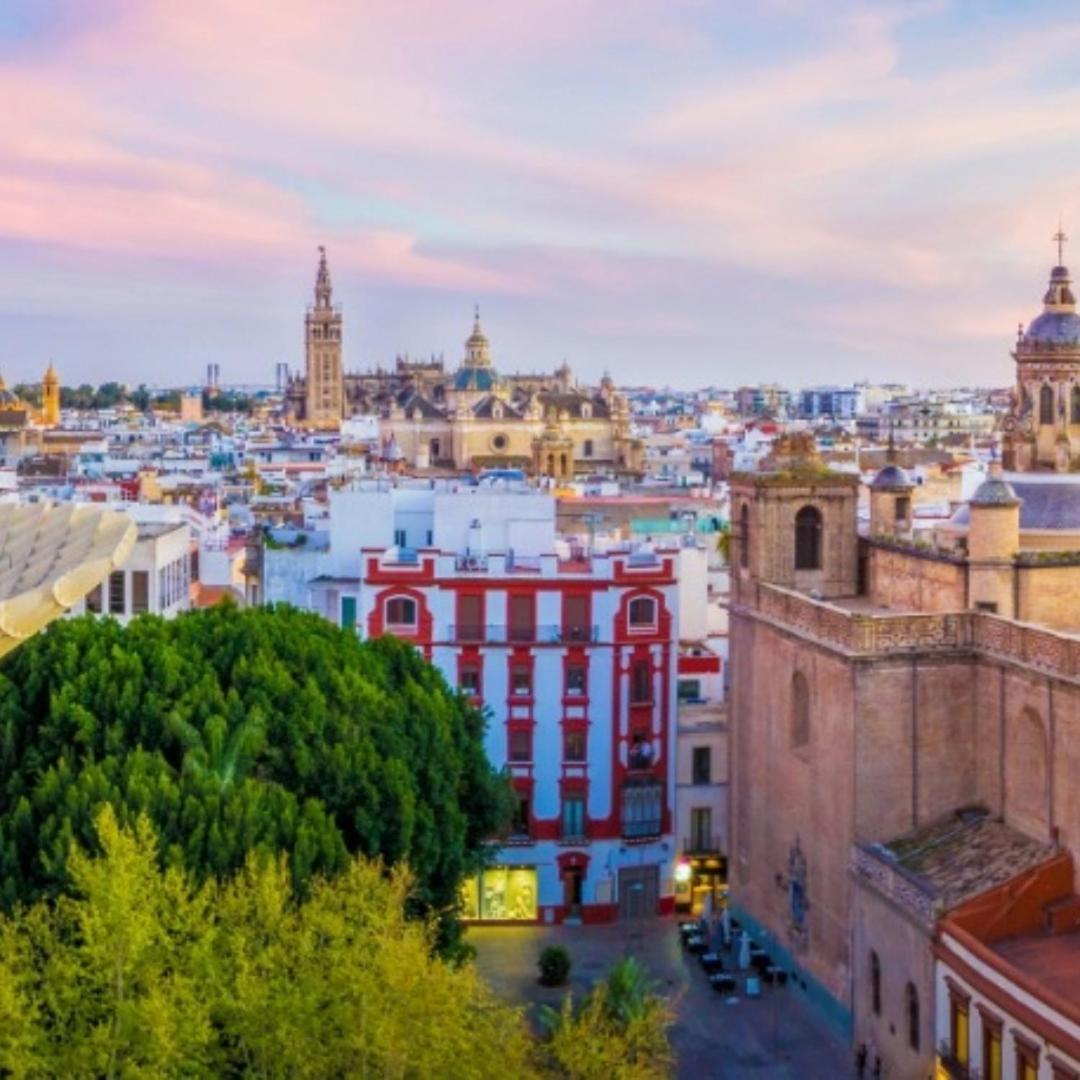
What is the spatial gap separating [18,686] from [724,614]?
23863 millimetres

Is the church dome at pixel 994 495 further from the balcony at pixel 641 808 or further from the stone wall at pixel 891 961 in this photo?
the balcony at pixel 641 808

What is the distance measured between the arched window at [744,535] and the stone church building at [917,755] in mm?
68

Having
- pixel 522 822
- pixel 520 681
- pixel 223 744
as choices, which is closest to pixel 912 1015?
pixel 223 744

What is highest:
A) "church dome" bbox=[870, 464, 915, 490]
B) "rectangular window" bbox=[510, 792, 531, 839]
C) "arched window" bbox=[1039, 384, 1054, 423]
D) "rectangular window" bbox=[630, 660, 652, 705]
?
"arched window" bbox=[1039, 384, 1054, 423]

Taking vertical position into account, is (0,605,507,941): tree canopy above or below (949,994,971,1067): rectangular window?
above

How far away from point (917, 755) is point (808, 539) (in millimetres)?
7669

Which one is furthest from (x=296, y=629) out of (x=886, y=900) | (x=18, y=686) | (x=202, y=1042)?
(x=202, y=1042)

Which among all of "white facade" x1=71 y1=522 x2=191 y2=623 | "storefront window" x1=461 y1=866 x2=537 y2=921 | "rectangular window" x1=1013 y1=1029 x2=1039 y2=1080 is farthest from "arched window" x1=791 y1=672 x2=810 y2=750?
"white facade" x1=71 y1=522 x2=191 y2=623

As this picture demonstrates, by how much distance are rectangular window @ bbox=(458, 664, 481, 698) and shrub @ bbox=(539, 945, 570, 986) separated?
21.7 ft

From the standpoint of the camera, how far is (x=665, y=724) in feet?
135

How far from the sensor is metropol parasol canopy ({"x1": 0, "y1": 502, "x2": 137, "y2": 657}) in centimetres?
1664

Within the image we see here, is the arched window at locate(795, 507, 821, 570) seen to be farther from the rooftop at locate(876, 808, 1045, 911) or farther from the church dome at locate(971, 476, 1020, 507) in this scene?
the rooftop at locate(876, 808, 1045, 911)

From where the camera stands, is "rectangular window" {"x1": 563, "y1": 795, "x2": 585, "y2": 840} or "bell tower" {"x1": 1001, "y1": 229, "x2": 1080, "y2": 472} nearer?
"bell tower" {"x1": 1001, "y1": 229, "x2": 1080, "y2": 472}

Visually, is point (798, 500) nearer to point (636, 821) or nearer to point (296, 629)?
point (636, 821)
